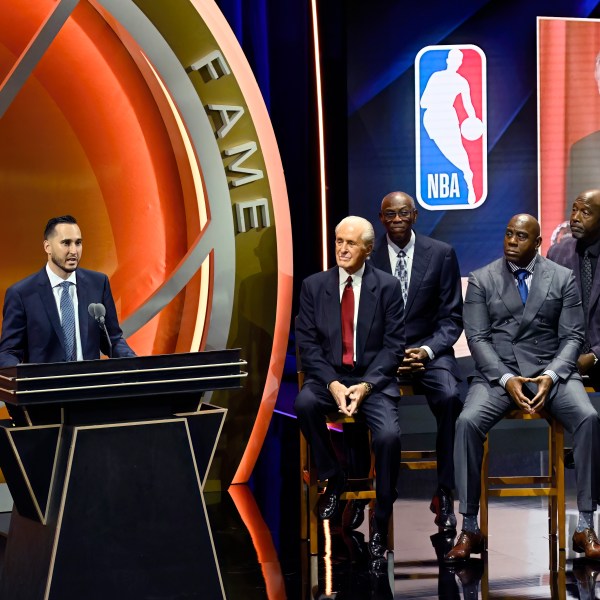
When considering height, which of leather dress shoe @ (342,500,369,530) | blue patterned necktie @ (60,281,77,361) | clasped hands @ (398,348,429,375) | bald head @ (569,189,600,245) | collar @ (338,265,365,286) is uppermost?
bald head @ (569,189,600,245)

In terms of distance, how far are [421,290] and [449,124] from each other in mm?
1657

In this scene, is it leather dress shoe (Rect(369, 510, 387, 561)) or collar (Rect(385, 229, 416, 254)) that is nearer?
leather dress shoe (Rect(369, 510, 387, 561))

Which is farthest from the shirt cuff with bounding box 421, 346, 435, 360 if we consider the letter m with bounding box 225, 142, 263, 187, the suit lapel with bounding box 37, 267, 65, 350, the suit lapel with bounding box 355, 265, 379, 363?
the suit lapel with bounding box 37, 267, 65, 350

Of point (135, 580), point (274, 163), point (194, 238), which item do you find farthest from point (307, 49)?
point (135, 580)

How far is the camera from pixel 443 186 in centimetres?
671

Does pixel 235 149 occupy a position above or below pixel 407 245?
above

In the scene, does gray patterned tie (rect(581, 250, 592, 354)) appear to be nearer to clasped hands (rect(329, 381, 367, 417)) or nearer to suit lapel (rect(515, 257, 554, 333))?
suit lapel (rect(515, 257, 554, 333))

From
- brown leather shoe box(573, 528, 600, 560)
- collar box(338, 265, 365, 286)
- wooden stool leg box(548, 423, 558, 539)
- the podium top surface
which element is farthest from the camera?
collar box(338, 265, 365, 286)

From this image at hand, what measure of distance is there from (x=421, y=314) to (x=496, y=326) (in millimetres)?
498

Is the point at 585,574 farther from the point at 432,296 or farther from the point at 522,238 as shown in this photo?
the point at 432,296

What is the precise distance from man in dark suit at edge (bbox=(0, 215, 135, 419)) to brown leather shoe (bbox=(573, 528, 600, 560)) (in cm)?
194

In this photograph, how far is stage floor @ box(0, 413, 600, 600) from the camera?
4195 mm

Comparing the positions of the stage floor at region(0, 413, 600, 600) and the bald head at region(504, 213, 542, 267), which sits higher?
the bald head at region(504, 213, 542, 267)

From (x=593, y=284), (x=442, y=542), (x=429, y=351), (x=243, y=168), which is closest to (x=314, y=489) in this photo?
(x=442, y=542)
